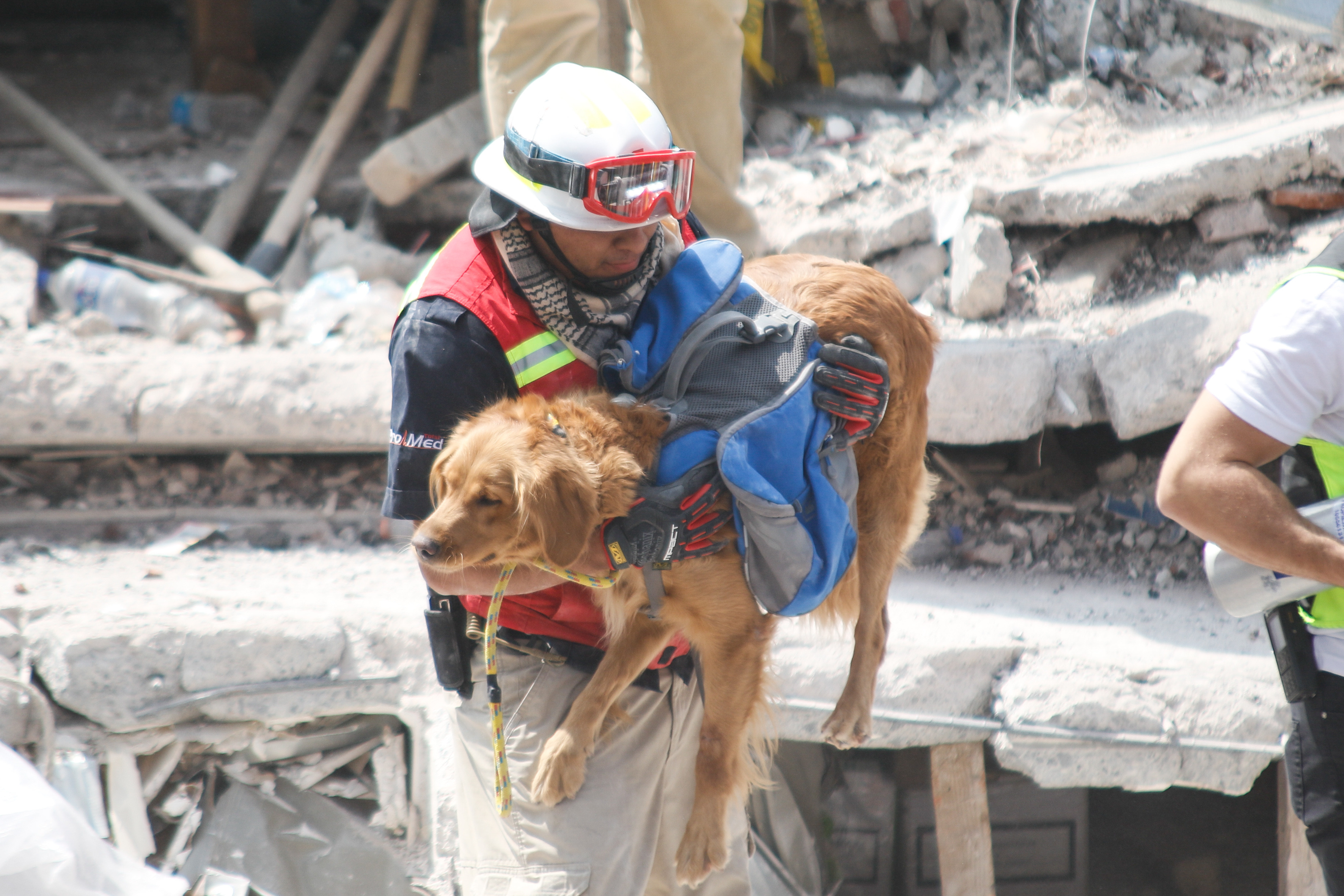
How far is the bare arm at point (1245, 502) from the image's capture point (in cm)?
206

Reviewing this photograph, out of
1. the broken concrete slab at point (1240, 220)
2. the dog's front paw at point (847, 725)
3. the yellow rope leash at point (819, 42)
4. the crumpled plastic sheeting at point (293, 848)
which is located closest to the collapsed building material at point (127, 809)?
the crumpled plastic sheeting at point (293, 848)

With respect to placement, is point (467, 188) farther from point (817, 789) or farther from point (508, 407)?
point (508, 407)

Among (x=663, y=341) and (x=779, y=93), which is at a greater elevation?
(x=663, y=341)

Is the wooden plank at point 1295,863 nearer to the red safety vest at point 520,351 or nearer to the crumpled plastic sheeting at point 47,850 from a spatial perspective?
the red safety vest at point 520,351

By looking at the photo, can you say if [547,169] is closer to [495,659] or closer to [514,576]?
[514,576]

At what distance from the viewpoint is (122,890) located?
9.70 feet

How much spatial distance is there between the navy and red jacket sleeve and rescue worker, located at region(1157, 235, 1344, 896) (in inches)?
56.5

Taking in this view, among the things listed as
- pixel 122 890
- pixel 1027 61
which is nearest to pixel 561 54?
pixel 1027 61

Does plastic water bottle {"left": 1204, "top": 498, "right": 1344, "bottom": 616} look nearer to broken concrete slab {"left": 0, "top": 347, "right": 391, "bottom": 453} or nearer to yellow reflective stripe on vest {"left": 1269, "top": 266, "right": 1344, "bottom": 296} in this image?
yellow reflective stripe on vest {"left": 1269, "top": 266, "right": 1344, "bottom": 296}

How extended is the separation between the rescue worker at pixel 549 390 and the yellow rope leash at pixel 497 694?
28 millimetres

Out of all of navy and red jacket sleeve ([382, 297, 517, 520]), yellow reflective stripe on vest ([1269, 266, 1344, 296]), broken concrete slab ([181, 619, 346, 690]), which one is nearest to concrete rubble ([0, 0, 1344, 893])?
broken concrete slab ([181, 619, 346, 690])

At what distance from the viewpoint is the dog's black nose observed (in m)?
1.92

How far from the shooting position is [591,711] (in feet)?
7.21

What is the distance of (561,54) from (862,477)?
2721 millimetres
